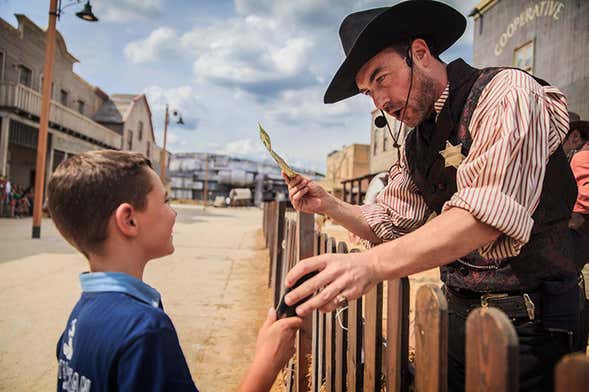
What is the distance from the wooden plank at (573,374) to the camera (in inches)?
28.1

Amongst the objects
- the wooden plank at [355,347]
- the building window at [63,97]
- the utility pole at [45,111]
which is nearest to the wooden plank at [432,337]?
the wooden plank at [355,347]

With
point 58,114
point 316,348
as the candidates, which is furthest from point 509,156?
point 58,114

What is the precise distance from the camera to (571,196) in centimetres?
159

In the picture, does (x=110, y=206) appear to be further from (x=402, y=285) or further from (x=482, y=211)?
(x=482, y=211)

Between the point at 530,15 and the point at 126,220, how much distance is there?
1477 cm

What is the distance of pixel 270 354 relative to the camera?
127 cm

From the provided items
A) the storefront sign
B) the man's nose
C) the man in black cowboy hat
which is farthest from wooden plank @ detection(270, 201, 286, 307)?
the storefront sign

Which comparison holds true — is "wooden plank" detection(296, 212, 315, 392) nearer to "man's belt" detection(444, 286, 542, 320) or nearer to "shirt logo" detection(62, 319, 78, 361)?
"man's belt" detection(444, 286, 542, 320)

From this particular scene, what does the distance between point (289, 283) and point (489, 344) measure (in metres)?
0.58

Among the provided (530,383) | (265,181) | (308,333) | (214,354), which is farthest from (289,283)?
(265,181)

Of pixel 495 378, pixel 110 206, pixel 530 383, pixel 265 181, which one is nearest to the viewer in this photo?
pixel 495 378

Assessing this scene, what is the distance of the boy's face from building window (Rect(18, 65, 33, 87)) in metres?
23.4

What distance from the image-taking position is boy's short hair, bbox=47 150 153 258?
1.34 metres

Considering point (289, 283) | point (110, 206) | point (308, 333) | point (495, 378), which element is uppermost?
point (110, 206)
